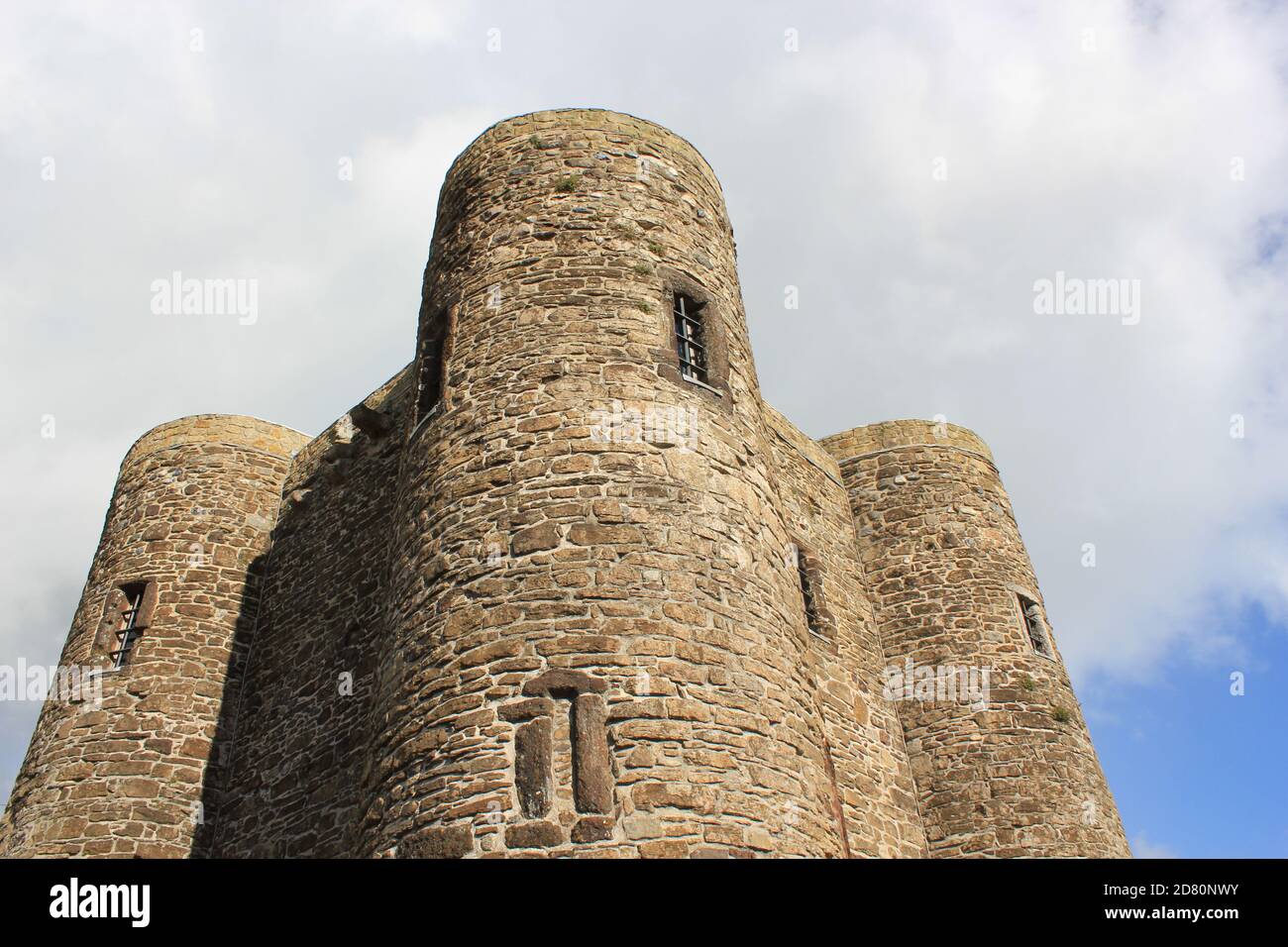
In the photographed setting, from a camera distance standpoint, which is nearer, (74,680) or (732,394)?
(732,394)

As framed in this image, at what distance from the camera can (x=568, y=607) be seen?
6660mm

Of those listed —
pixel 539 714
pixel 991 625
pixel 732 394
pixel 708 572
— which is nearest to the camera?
pixel 539 714

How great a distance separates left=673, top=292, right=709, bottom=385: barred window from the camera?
851cm

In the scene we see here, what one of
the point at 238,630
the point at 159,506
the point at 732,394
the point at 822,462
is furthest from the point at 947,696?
the point at 159,506

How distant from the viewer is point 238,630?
11742 millimetres

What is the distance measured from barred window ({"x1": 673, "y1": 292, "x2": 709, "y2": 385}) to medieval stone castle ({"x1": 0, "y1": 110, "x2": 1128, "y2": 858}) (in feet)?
0.09

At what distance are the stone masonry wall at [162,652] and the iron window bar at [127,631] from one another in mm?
116

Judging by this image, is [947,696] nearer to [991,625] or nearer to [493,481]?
[991,625]

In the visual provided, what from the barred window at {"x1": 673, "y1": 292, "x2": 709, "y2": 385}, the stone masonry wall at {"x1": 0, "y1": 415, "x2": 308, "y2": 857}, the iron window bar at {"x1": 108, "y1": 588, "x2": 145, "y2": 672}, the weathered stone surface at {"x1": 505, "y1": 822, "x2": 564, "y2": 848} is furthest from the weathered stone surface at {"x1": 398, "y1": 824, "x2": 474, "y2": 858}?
the iron window bar at {"x1": 108, "y1": 588, "x2": 145, "y2": 672}

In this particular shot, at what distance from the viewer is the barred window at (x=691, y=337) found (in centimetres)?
851

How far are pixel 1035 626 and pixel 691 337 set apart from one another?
7525 mm

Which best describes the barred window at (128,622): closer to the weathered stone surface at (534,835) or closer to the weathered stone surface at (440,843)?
the weathered stone surface at (440,843)
